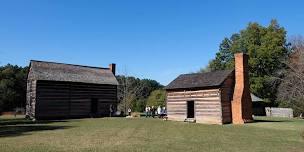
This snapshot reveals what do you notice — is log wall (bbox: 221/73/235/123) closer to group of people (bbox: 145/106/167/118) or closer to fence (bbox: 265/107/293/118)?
group of people (bbox: 145/106/167/118)

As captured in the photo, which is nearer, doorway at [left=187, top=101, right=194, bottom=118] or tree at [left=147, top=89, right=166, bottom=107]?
doorway at [left=187, top=101, right=194, bottom=118]

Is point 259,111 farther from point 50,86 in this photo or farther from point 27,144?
point 27,144

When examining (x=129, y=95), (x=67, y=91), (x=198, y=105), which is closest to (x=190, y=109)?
(x=198, y=105)

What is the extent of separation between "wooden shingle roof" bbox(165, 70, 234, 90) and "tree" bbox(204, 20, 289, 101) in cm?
2284

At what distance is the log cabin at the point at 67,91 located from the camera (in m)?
39.9

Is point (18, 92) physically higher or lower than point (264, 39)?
lower

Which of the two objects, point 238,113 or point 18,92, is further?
point 18,92

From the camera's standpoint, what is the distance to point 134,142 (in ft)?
56.6

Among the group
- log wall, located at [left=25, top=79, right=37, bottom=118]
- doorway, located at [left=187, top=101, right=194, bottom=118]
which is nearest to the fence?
doorway, located at [left=187, top=101, right=194, bottom=118]

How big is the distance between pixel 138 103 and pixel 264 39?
33.4 meters

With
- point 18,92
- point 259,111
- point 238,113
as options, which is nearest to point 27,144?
point 238,113

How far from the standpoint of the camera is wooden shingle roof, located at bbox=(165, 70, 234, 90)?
34.9 meters

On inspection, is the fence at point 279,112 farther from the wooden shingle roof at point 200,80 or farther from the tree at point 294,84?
the wooden shingle roof at point 200,80

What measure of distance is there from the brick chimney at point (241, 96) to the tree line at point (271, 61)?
20812 mm
